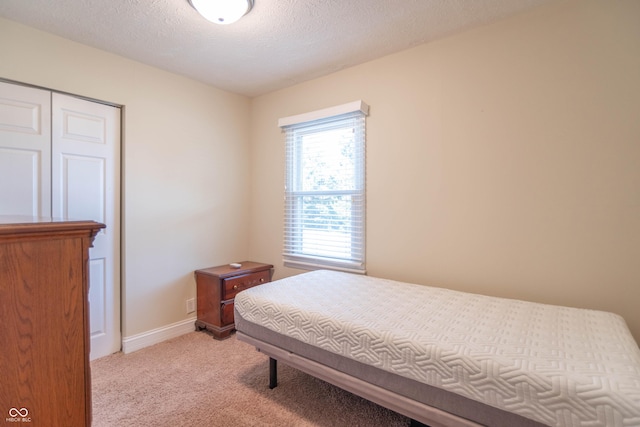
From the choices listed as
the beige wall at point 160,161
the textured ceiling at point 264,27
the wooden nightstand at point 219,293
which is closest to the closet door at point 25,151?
the beige wall at point 160,161

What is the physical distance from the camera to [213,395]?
190cm

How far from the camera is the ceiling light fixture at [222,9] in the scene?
166cm

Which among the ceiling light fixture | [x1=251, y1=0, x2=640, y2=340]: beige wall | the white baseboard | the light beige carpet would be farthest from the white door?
[x1=251, y1=0, x2=640, y2=340]: beige wall

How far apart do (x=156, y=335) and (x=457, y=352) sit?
2.56m

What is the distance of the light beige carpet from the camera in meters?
1.68

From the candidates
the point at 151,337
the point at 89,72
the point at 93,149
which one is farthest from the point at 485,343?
the point at 89,72

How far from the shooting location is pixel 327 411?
1.75 meters

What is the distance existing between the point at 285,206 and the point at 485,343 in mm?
2230

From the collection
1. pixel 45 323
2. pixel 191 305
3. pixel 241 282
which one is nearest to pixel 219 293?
pixel 241 282

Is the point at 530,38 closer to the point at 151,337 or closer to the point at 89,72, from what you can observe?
the point at 89,72

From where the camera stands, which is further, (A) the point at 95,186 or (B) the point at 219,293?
(B) the point at 219,293

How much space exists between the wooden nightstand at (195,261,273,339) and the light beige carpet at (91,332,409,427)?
31cm

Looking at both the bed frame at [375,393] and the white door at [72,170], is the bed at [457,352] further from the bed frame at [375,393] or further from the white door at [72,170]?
the white door at [72,170]

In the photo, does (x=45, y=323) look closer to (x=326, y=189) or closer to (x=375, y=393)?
(x=375, y=393)
